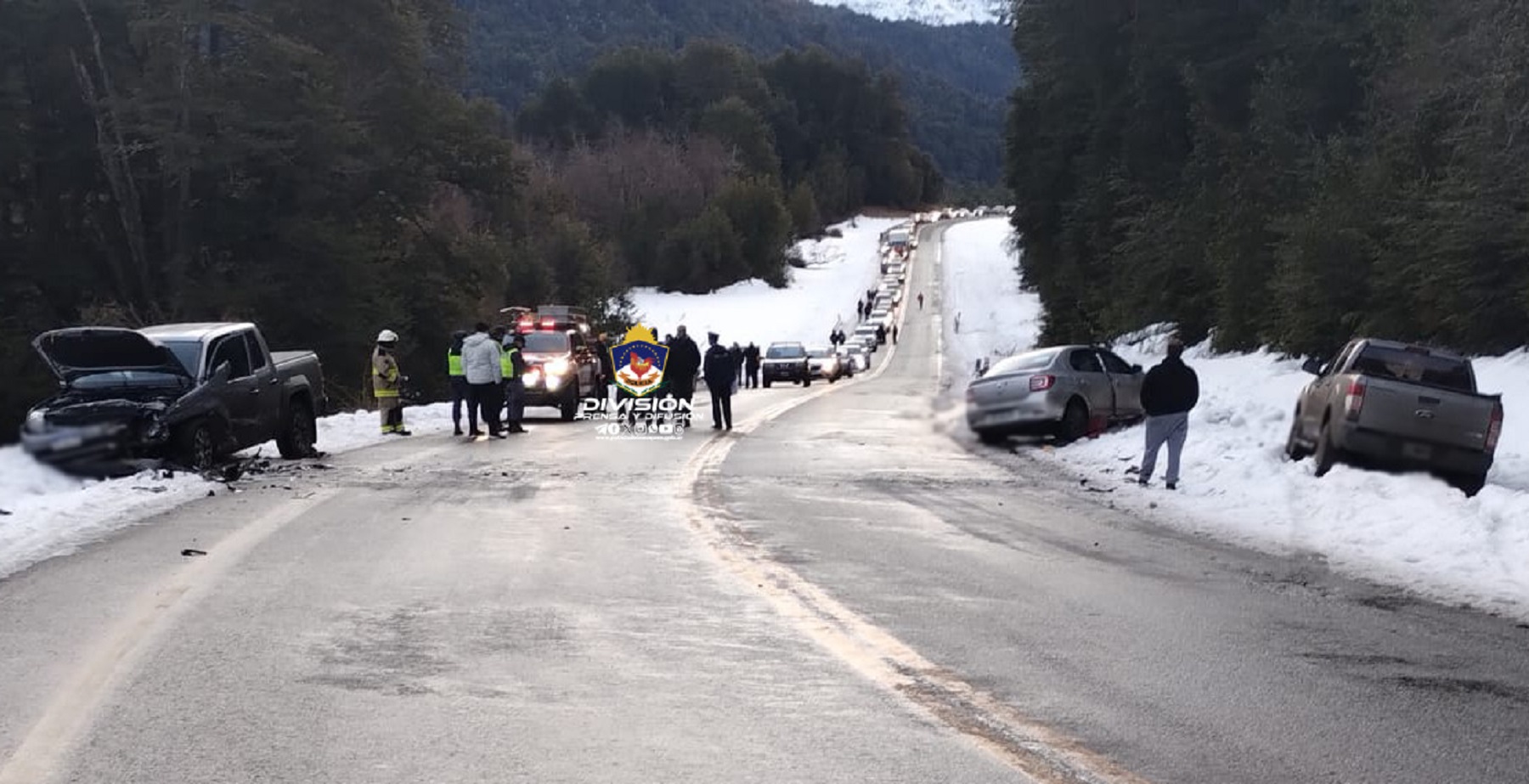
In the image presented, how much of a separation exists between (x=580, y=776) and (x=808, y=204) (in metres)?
A: 143

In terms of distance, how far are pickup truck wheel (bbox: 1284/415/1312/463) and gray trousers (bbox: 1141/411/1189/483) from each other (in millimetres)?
1947

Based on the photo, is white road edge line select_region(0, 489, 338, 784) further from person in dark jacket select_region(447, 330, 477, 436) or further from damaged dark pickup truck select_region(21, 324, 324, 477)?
person in dark jacket select_region(447, 330, 477, 436)

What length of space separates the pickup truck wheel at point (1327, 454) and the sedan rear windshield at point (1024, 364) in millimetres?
6620

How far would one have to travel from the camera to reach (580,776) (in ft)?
18.0

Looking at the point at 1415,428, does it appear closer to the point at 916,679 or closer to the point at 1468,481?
the point at 1468,481

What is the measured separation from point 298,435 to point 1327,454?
12.7 metres

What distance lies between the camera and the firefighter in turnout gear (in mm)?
23328

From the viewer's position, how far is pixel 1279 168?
3531 cm

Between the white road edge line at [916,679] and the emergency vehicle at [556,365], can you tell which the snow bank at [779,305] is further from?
the white road edge line at [916,679]

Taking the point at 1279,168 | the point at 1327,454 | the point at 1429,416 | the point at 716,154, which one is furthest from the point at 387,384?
the point at 716,154

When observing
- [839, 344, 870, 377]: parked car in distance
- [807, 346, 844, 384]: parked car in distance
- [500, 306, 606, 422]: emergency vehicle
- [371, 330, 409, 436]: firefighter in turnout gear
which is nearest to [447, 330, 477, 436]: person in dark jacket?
[371, 330, 409, 436]: firefighter in turnout gear

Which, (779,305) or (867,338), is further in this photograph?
(779,305)

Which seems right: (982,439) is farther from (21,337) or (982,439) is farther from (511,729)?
(21,337)

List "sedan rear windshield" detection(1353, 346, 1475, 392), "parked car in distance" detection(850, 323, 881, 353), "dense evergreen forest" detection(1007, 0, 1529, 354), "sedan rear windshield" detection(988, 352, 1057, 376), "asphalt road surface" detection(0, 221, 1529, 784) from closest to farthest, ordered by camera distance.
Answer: "asphalt road surface" detection(0, 221, 1529, 784) < "sedan rear windshield" detection(1353, 346, 1475, 392) < "sedan rear windshield" detection(988, 352, 1057, 376) < "dense evergreen forest" detection(1007, 0, 1529, 354) < "parked car in distance" detection(850, 323, 881, 353)
